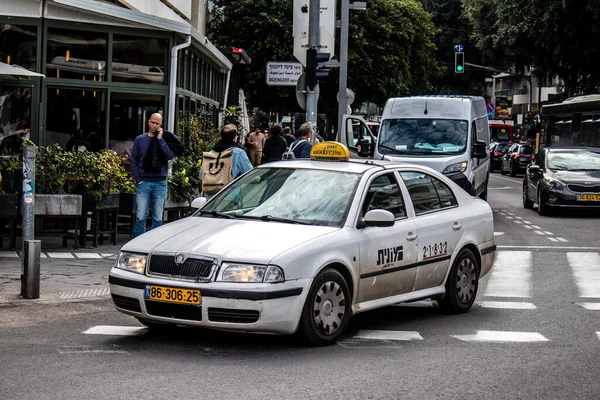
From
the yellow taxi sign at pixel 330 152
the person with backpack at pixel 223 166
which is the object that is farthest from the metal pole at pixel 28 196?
the yellow taxi sign at pixel 330 152

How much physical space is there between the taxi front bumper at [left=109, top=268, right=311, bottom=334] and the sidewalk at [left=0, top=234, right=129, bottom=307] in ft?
9.53

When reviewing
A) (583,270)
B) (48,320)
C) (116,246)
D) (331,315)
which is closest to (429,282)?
(331,315)

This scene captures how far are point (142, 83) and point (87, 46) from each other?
1179 millimetres

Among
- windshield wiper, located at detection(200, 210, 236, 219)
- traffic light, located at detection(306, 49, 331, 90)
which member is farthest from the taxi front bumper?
traffic light, located at detection(306, 49, 331, 90)

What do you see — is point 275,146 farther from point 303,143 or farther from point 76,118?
point 76,118

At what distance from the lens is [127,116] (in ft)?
60.5

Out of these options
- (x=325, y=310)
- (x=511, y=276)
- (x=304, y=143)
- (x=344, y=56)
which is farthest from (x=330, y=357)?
(x=344, y=56)

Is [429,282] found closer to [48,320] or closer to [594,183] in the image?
[48,320]

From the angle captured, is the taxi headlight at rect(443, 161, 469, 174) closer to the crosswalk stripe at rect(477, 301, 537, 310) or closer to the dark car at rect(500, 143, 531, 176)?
the crosswalk stripe at rect(477, 301, 537, 310)

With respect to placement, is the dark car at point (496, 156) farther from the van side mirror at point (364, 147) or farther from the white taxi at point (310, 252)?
the white taxi at point (310, 252)

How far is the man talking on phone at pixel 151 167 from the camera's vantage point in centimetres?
1417

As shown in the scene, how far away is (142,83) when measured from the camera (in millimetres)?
18484

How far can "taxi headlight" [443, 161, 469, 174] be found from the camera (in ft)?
75.3

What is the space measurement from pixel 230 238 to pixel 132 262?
30.1 inches
